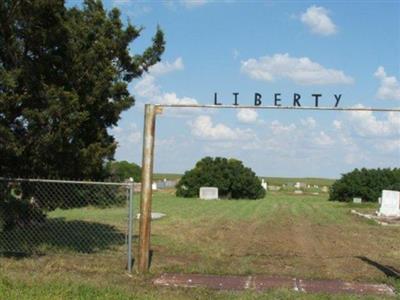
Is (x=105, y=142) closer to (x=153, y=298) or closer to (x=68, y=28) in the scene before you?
(x=68, y=28)

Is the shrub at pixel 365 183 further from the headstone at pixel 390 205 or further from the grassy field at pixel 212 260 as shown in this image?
the grassy field at pixel 212 260

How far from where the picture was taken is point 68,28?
1152cm

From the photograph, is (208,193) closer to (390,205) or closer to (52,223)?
(390,205)

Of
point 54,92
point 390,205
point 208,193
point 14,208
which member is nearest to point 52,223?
point 14,208

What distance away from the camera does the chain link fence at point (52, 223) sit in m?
12.0

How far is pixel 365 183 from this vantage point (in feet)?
187

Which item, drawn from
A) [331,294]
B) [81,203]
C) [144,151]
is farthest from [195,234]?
[331,294]

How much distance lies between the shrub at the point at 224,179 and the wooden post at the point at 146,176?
44.5 metres

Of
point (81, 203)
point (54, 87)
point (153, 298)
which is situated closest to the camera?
point (153, 298)

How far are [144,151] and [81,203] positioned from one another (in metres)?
5.71

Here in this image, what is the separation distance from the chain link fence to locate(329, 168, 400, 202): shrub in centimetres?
4267

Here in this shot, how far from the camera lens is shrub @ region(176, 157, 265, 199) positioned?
55719mm

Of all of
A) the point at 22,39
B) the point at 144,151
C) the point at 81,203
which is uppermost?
the point at 22,39

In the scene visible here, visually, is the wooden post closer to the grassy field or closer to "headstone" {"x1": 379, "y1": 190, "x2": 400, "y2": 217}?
the grassy field
